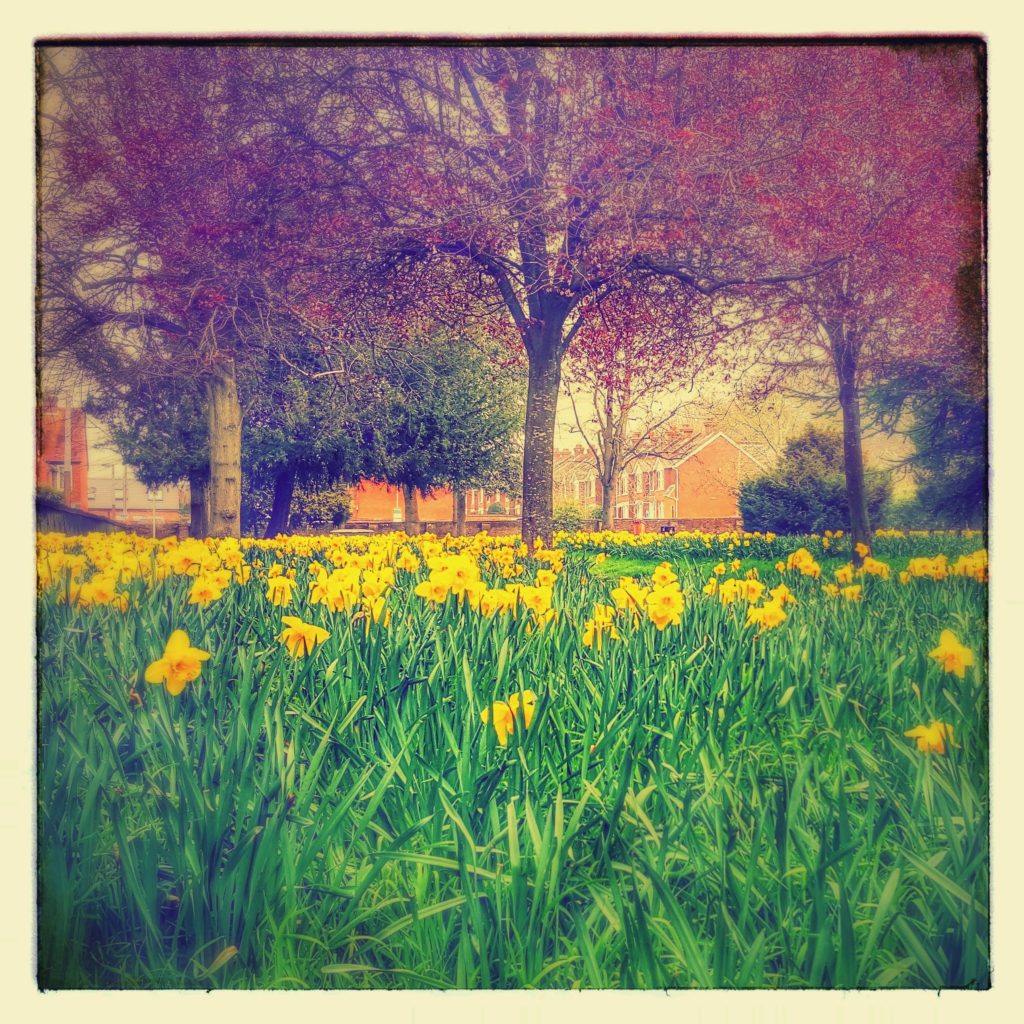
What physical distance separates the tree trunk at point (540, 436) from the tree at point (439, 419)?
0.06 metres

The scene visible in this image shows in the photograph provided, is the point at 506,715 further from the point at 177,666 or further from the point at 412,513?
the point at 177,666

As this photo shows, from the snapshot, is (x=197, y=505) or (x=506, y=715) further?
(x=197, y=505)

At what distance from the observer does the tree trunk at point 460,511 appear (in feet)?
10.8

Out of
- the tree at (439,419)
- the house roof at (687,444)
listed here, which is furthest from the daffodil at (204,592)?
the house roof at (687,444)

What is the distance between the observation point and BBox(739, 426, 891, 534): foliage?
3.22m

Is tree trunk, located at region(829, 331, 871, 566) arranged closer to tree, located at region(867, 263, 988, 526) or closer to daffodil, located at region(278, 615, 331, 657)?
tree, located at region(867, 263, 988, 526)

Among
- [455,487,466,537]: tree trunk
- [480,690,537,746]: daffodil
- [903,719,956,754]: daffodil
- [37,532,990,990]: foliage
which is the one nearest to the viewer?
[37,532,990,990]: foliage

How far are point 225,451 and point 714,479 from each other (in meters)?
1.81

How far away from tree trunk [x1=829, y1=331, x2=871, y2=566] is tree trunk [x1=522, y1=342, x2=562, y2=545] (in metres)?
1.04

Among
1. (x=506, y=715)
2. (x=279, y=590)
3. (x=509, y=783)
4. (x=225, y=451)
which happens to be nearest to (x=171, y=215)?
(x=225, y=451)

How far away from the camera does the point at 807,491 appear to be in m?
3.23

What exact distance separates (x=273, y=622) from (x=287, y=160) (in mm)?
1727

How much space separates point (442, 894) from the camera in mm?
2932

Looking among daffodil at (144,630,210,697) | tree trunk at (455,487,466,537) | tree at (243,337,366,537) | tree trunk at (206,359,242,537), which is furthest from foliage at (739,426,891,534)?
daffodil at (144,630,210,697)
